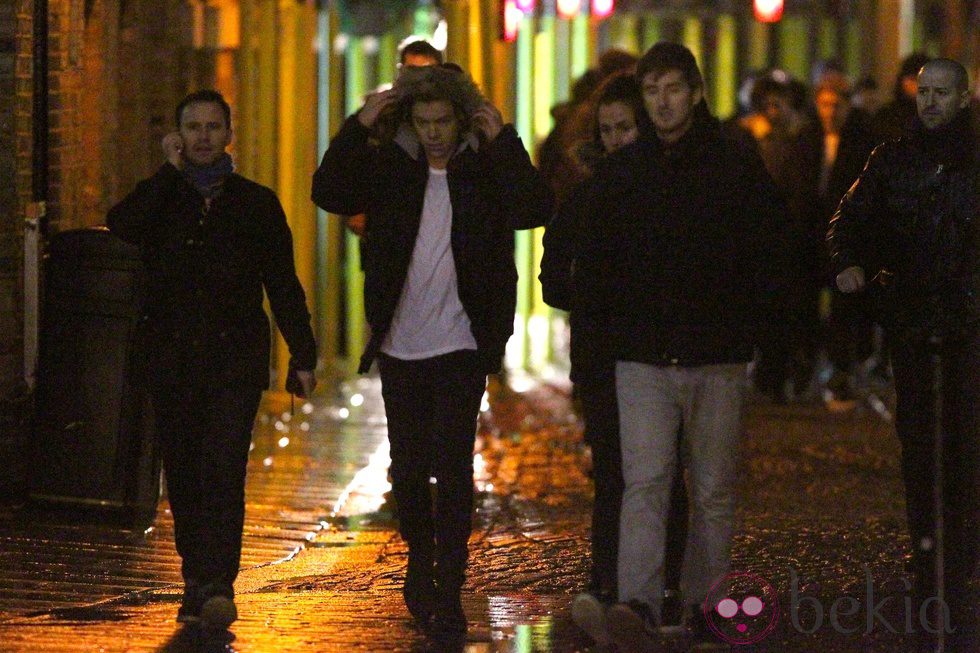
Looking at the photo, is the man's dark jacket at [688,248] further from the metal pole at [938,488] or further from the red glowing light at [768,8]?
the red glowing light at [768,8]

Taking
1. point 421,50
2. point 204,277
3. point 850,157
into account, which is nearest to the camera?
point 204,277

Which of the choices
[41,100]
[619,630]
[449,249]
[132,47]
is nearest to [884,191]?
[449,249]

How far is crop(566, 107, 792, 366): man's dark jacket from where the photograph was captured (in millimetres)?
6613

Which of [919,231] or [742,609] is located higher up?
[919,231]

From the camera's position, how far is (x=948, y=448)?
7.54 meters

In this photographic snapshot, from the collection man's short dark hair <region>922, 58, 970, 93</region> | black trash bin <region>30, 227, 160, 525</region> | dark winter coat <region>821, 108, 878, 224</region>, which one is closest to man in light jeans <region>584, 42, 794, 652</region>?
man's short dark hair <region>922, 58, 970, 93</region>

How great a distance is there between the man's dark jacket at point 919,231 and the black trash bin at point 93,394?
3183 millimetres

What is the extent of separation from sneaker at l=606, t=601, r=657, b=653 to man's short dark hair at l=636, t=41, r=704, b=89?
1.63 meters

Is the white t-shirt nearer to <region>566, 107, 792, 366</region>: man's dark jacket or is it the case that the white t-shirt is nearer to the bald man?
<region>566, 107, 792, 366</region>: man's dark jacket

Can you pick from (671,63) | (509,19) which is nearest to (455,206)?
(671,63)

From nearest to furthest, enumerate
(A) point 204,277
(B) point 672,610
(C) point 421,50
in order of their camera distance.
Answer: (B) point 672,610 < (A) point 204,277 < (C) point 421,50

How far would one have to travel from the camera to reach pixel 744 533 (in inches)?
357

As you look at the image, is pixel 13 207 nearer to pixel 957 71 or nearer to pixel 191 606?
pixel 191 606

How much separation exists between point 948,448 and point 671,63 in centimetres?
183
